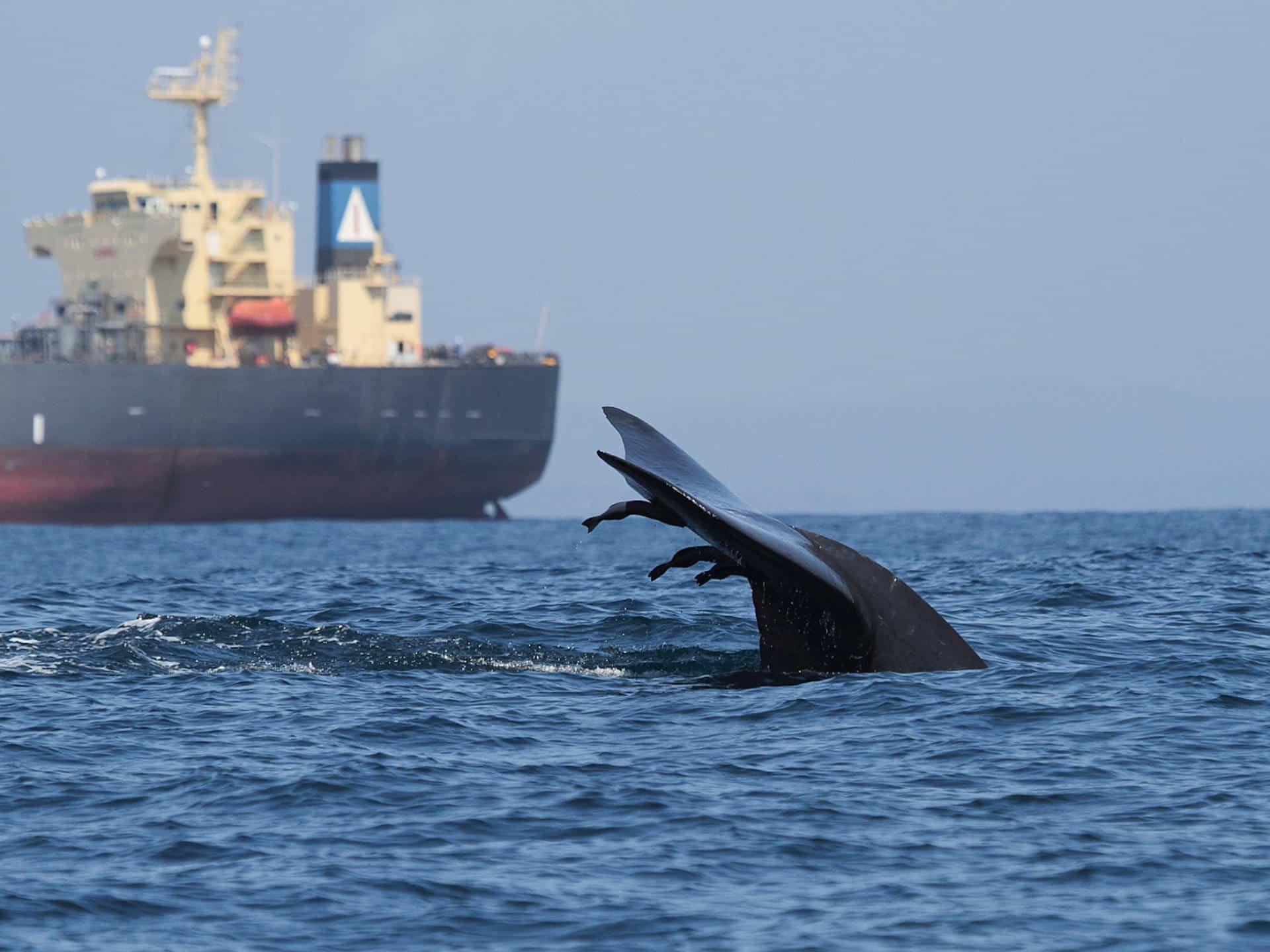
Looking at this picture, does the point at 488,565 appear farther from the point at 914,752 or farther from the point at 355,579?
the point at 914,752

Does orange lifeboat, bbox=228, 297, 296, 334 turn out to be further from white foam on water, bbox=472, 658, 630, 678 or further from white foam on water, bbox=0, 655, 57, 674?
white foam on water, bbox=472, 658, 630, 678

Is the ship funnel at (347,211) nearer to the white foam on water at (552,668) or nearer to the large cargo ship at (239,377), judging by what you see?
the large cargo ship at (239,377)

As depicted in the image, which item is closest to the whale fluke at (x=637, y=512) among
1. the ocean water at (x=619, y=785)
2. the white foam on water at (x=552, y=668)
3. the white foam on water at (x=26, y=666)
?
the ocean water at (x=619, y=785)

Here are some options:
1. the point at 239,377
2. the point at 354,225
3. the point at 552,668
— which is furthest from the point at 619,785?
the point at 354,225

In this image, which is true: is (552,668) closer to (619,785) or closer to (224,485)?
(619,785)

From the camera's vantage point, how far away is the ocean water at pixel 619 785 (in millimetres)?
9258

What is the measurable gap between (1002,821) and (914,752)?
178 cm

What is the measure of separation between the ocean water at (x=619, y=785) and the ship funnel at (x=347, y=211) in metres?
70.2

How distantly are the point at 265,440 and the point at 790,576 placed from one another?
68610 mm

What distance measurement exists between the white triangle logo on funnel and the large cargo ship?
78mm

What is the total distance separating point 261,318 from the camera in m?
83.6

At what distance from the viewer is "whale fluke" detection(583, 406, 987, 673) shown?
12.9 m

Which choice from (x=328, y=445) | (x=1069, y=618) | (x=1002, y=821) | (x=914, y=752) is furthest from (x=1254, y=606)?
(x=328, y=445)

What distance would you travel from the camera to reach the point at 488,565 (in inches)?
1328
